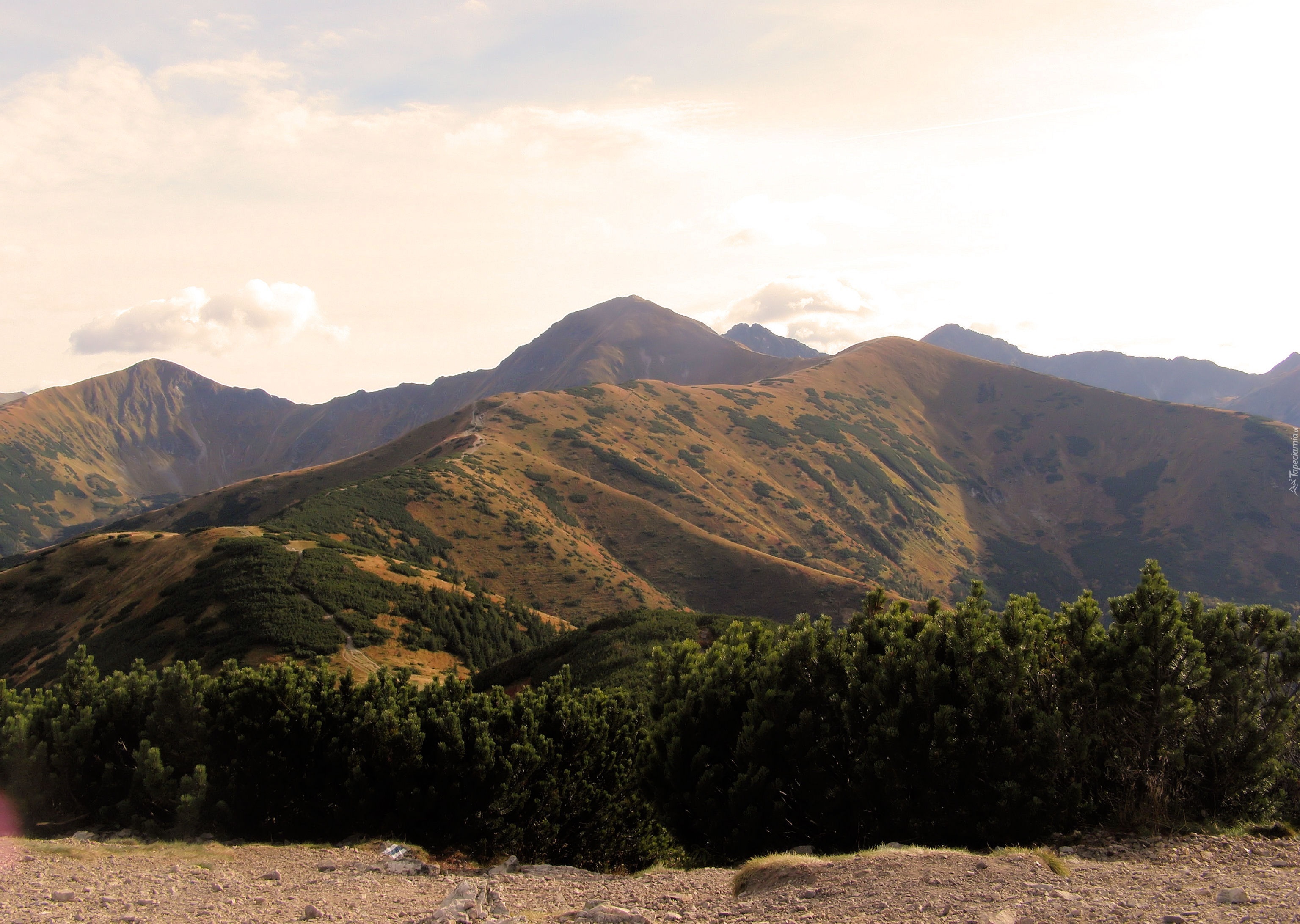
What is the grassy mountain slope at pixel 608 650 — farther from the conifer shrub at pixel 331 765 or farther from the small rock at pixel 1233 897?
the small rock at pixel 1233 897

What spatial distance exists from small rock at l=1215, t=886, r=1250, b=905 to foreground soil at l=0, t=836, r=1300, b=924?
0.03 metres

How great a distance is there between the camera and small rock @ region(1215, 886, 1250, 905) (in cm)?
1205

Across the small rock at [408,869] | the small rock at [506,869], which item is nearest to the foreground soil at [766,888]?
the small rock at [408,869]

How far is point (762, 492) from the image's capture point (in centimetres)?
18038

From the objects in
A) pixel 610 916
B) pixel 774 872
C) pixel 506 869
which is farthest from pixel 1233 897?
pixel 506 869

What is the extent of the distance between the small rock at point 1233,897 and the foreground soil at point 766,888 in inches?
1.1

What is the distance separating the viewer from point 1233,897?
39.9ft

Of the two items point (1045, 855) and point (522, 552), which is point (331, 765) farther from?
point (522, 552)

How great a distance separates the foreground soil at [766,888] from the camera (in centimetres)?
1236

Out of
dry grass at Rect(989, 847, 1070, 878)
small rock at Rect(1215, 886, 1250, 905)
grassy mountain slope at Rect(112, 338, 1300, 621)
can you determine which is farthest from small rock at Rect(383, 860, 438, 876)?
grassy mountain slope at Rect(112, 338, 1300, 621)

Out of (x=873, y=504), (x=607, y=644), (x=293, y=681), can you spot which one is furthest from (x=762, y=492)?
(x=293, y=681)

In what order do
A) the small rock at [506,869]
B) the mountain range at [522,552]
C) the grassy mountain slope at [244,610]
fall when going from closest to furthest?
the small rock at [506,869], the grassy mountain slope at [244,610], the mountain range at [522,552]

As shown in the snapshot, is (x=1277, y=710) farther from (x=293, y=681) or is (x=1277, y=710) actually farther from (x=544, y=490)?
(x=544, y=490)

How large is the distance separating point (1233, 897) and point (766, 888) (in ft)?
25.3
